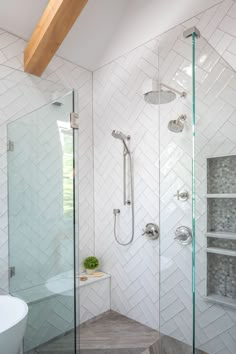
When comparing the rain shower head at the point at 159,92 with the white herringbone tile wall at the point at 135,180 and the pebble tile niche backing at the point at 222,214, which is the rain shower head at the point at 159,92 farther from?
Result: the pebble tile niche backing at the point at 222,214

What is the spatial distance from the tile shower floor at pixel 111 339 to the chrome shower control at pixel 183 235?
2.98 feet

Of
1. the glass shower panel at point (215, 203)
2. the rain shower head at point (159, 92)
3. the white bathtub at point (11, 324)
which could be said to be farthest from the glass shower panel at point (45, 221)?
the glass shower panel at point (215, 203)

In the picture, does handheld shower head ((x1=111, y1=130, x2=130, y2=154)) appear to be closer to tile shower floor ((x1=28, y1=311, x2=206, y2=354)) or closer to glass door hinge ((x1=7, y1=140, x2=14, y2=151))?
glass door hinge ((x1=7, y1=140, x2=14, y2=151))

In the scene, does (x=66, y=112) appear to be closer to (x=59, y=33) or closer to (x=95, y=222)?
(x=59, y=33)

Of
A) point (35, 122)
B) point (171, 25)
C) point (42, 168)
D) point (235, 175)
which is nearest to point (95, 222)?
point (42, 168)

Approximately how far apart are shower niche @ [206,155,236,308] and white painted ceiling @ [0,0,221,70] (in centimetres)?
149

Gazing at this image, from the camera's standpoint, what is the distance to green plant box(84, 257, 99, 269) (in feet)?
8.75

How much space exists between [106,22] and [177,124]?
1.78 m

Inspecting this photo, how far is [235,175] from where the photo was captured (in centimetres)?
146

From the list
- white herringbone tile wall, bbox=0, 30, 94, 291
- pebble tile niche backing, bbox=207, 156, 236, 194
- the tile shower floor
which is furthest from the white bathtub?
pebble tile niche backing, bbox=207, 156, 236, 194

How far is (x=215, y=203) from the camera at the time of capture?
139 centimetres

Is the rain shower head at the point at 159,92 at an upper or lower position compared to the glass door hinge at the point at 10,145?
upper

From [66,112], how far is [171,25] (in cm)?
140

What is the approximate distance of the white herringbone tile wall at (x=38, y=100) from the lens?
1.84m
